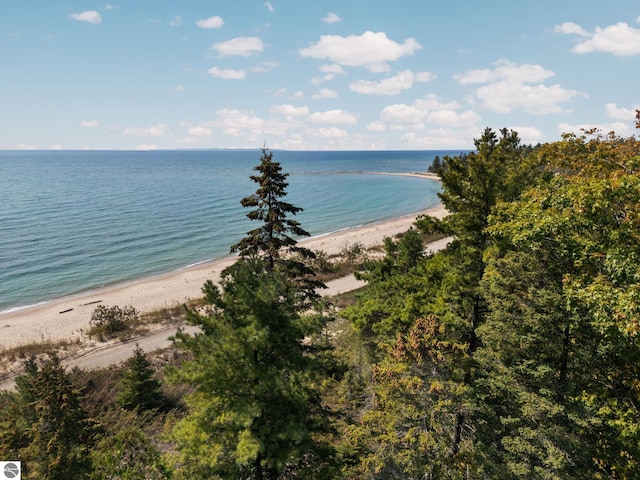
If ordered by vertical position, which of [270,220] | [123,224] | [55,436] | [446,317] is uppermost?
[270,220]

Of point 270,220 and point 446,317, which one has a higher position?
point 270,220

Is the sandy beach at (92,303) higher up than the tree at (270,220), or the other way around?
the tree at (270,220)

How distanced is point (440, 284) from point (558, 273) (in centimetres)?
571

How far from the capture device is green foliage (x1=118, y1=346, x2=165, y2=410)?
54.1 ft

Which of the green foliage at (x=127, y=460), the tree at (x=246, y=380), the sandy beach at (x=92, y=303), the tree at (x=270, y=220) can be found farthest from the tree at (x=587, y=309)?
the sandy beach at (x=92, y=303)

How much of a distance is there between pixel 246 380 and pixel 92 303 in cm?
3294

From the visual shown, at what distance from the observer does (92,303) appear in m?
35.0

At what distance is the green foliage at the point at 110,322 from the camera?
1081 inches

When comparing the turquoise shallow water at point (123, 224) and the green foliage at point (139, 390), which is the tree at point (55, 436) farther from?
the turquoise shallow water at point (123, 224)

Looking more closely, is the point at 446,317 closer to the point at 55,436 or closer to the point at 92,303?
the point at 55,436

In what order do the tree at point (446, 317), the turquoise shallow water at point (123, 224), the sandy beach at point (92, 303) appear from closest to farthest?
1. the tree at point (446, 317)
2. the sandy beach at point (92, 303)
3. the turquoise shallow water at point (123, 224)

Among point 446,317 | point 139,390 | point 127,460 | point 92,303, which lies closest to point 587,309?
point 446,317

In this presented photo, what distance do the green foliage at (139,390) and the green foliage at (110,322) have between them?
489 inches

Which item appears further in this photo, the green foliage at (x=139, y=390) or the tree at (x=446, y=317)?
the green foliage at (x=139, y=390)
